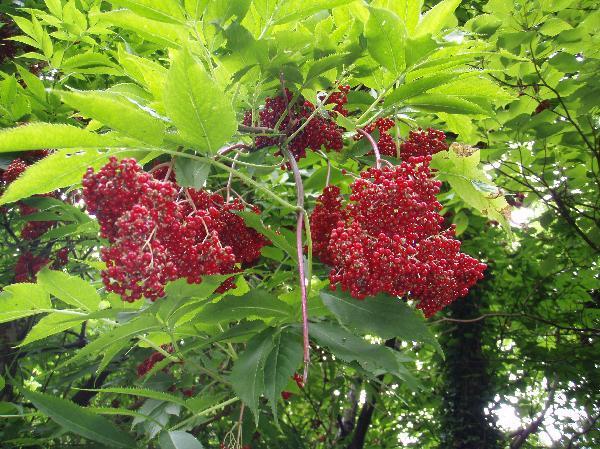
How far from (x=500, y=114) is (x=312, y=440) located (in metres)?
4.60

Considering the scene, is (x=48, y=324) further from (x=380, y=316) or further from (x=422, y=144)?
(x=422, y=144)

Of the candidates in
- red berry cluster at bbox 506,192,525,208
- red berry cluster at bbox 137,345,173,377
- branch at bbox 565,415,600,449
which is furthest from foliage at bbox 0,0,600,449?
branch at bbox 565,415,600,449

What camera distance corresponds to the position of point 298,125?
1812mm

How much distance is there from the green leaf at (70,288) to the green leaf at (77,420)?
305 mm

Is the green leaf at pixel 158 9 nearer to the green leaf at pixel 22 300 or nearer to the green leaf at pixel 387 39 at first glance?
the green leaf at pixel 387 39

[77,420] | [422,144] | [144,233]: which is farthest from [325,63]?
[77,420]

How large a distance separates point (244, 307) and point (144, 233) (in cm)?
41

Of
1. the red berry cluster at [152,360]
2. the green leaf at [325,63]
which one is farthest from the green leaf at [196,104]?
the red berry cluster at [152,360]

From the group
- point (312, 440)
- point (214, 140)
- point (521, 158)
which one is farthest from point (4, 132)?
point (312, 440)

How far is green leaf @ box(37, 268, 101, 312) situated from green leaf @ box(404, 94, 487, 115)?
48.4 inches

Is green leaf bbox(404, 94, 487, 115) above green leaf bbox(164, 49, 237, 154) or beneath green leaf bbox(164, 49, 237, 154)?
beneath

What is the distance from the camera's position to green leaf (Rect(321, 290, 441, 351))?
1.44m

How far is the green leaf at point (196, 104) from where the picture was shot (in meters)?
1.20

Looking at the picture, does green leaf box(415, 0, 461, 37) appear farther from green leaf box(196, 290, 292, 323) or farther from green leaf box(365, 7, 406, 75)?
green leaf box(196, 290, 292, 323)
